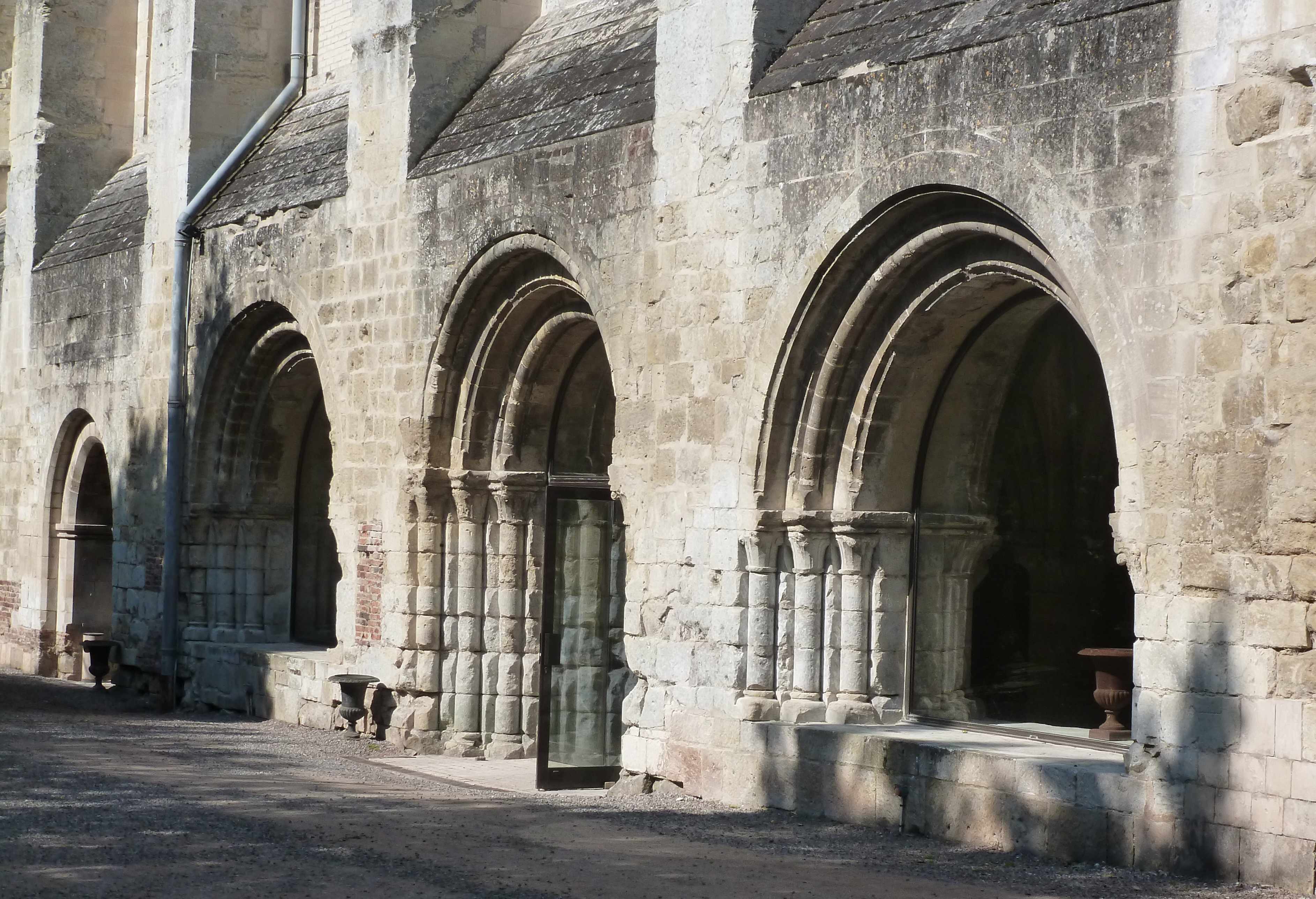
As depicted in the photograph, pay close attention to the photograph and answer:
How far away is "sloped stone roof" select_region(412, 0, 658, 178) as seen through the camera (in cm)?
1039

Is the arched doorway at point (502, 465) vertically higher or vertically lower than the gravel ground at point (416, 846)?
higher

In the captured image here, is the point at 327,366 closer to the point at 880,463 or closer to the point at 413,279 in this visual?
the point at 413,279

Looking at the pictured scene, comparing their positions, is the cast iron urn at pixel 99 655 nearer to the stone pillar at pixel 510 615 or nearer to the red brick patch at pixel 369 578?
the red brick patch at pixel 369 578

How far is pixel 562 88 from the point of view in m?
11.2

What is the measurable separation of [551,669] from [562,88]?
11.9ft

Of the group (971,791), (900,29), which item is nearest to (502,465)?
(900,29)

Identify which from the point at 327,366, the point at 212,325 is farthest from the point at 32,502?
the point at 327,366

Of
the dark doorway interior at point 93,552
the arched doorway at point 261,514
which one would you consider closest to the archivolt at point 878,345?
the arched doorway at point 261,514

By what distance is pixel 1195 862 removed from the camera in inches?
268

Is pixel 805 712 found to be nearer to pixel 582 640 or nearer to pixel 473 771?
pixel 582 640

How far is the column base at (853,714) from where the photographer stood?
8789 millimetres

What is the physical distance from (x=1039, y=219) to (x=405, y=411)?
5542 millimetres

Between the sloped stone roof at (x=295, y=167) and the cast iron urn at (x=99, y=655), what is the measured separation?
12.5 ft

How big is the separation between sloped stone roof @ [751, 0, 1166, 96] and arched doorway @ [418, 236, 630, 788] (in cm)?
251
